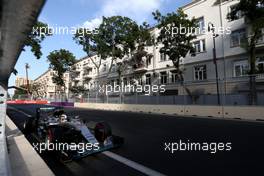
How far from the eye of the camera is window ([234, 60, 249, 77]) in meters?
24.4

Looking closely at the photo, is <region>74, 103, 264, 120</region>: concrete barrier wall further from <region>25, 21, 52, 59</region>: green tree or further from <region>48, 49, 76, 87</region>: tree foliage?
<region>48, 49, 76, 87</region>: tree foliage

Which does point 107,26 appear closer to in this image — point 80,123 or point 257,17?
point 257,17

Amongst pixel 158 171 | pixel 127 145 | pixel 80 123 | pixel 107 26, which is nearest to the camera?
pixel 158 171

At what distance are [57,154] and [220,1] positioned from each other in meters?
27.6

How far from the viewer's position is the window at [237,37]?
25039mm

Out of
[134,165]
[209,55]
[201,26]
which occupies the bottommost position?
[134,165]

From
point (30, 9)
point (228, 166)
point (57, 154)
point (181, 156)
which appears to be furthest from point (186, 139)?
point (30, 9)

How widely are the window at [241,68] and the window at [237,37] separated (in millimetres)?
2010

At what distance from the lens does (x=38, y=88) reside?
114125 millimetres

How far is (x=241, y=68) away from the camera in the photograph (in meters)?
24.9

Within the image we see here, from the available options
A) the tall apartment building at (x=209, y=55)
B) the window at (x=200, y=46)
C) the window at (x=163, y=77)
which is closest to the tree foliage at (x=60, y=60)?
the tall apartment building at (x=209, y=55)

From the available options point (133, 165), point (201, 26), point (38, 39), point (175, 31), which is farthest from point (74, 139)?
point (201, 26)

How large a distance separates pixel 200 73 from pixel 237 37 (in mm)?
5930

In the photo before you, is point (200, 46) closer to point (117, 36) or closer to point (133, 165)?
point (117, 36)
